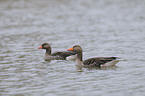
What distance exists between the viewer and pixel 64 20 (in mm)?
36125

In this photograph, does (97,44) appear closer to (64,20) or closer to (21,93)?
(21,93)

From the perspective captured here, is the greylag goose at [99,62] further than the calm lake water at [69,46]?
Yes

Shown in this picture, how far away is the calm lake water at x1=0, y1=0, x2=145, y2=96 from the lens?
1312 cm

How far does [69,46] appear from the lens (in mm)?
22438

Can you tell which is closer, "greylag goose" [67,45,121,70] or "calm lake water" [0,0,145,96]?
"calm lake water" [0,0,145,96]

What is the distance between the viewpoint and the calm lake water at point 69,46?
43.1 feet

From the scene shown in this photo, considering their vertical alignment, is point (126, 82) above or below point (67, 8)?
below

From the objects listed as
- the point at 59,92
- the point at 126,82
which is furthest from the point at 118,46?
the point at 59,92

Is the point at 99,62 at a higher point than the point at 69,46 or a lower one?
lower

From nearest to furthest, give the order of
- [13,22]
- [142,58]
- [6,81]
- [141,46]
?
1. [6,81]
2. [142,58]
3. [141,46]
4. [13,22]

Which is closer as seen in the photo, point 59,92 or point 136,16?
point 59,92

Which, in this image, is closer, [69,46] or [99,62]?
[99,62]

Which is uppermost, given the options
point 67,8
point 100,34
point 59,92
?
point 67,8

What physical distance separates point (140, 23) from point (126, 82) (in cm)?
1943
